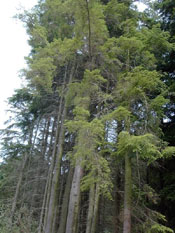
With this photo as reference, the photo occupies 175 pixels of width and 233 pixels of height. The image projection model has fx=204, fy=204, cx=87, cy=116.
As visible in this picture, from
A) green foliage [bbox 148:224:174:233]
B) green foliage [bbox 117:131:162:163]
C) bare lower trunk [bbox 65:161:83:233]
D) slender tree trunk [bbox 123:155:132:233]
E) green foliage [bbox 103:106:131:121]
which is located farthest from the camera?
bare lower trunk [bbox 65:161:83:233]

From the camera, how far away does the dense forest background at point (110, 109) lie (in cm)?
548

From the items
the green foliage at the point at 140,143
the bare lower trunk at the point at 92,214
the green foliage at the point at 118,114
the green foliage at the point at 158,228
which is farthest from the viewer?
the bare lower trunk at the point at 92,214

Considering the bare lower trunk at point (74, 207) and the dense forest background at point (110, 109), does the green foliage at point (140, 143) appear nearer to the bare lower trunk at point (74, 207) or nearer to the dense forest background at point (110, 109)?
the dense forest background at point (110, 109)

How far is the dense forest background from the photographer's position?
5.48m

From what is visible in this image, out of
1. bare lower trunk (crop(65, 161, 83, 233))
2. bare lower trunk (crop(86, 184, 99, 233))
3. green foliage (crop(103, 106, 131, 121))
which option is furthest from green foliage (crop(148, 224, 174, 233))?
green foliage (crop(103, 106, 131, 121))

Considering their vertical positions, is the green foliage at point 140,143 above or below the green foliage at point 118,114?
→ below

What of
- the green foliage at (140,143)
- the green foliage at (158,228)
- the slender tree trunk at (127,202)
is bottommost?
the green foliage at (158,228)

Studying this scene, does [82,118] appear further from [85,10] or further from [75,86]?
[85,10]

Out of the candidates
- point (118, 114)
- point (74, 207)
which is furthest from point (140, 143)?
point (74, 207)

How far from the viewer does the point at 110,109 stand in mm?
6852

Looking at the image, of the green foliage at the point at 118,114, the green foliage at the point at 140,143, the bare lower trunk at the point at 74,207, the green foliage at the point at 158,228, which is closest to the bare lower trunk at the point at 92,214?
the bare lower trunk at the point at 74,207

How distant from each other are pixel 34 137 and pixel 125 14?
26.9 feet

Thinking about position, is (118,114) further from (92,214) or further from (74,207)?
(92,214)

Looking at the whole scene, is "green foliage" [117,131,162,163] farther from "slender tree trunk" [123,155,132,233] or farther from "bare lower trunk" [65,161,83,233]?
"bare lower trunk" [65,161,83,233]
